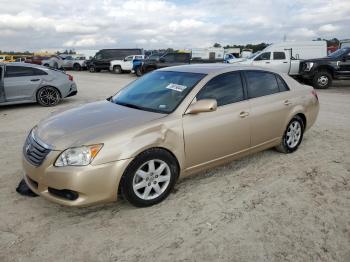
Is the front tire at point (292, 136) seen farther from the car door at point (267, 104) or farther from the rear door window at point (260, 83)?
the rear door window at point (260, 83)

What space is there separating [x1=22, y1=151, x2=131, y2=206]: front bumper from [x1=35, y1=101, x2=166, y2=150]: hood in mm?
237

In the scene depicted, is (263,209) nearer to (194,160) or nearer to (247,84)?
(194,160)

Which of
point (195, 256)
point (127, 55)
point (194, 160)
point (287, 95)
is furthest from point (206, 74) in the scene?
point (127, 55)

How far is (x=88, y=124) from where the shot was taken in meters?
3.77

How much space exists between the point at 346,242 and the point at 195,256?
140cm

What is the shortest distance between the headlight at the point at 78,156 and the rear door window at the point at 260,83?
2385 millimetres

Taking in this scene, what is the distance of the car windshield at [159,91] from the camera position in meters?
4.14

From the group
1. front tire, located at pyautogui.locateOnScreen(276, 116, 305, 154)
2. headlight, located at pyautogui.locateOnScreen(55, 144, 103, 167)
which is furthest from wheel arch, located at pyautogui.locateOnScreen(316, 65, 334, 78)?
headlight, located at pyautogui.locateOnScreen(55, 144, 103, 167)

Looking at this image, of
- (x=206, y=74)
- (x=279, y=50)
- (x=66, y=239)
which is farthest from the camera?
(x=279, y=50)

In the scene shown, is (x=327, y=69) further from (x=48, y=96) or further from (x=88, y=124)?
(x=88, y=124)

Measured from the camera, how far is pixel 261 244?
122 inches

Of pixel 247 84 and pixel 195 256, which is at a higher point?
pixel 247 84

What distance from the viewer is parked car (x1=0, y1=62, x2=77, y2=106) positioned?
9836 millimetres

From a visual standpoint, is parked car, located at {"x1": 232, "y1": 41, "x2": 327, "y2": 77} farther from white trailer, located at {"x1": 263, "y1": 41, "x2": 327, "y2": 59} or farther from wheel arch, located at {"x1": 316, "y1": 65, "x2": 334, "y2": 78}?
wheel arch, located at {"x1": 316, "y1": 65, "x2": 334, "y2": 78}
